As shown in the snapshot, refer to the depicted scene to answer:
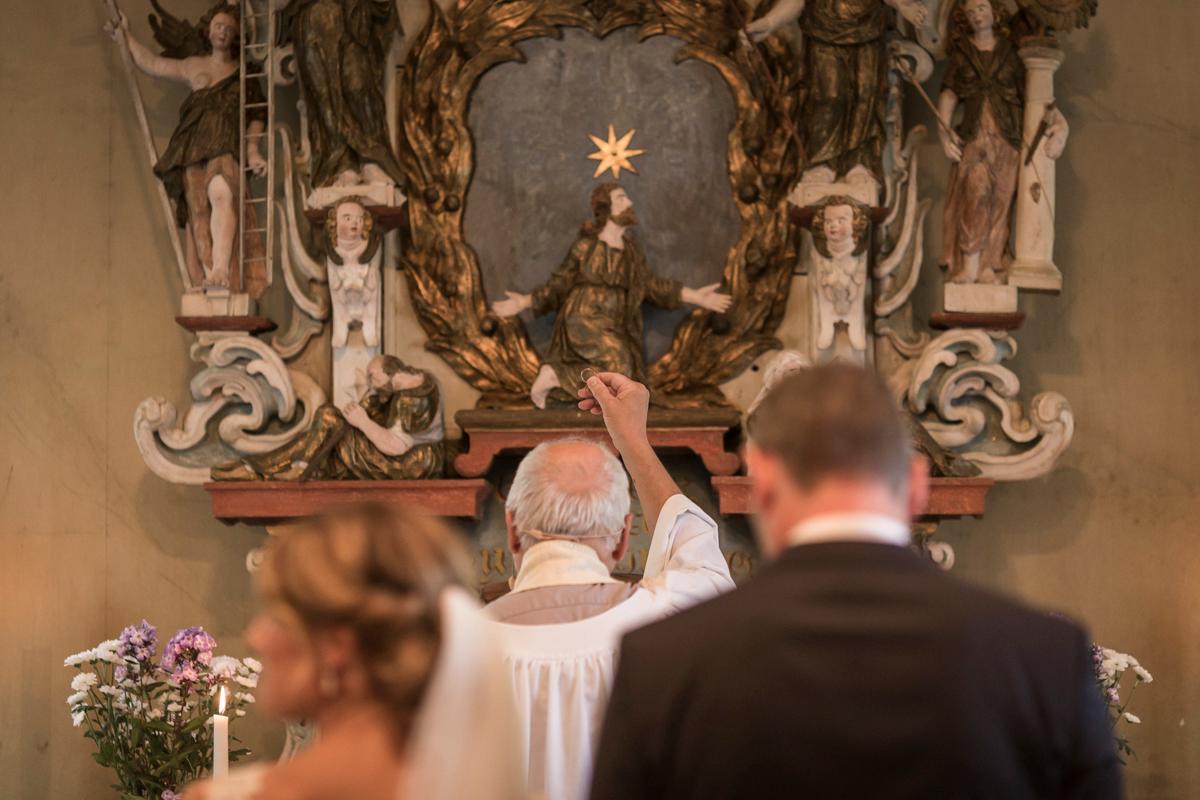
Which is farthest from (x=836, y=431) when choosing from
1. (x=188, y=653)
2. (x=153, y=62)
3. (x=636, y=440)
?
(x=153, y=62)

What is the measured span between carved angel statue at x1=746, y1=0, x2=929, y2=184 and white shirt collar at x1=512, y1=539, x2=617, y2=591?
4.11 metres

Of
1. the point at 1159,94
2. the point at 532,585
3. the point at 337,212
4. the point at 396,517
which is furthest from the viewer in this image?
the point at 1159,94

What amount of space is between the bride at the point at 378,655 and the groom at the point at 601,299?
16.5 ft

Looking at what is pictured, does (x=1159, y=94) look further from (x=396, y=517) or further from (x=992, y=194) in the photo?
(x=396, y=517)

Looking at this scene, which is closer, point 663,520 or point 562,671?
point 562,671

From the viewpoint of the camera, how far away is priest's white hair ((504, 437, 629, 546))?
3342 millimetres

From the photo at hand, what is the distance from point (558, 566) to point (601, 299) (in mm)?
3956

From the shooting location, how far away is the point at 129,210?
7891 mm

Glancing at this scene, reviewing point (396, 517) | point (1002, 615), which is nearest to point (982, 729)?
point (1002, 615)

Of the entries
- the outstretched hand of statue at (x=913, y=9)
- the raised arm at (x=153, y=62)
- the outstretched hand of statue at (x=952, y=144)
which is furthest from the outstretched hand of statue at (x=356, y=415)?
the outstretched hand of statue at (x=913, y=9)

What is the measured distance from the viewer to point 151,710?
6465mm

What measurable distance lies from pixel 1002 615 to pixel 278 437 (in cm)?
552

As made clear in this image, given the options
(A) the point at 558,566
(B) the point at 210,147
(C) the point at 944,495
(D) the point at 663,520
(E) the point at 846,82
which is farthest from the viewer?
(B) the point at 210,147

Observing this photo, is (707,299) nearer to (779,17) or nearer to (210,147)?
(779,17)
